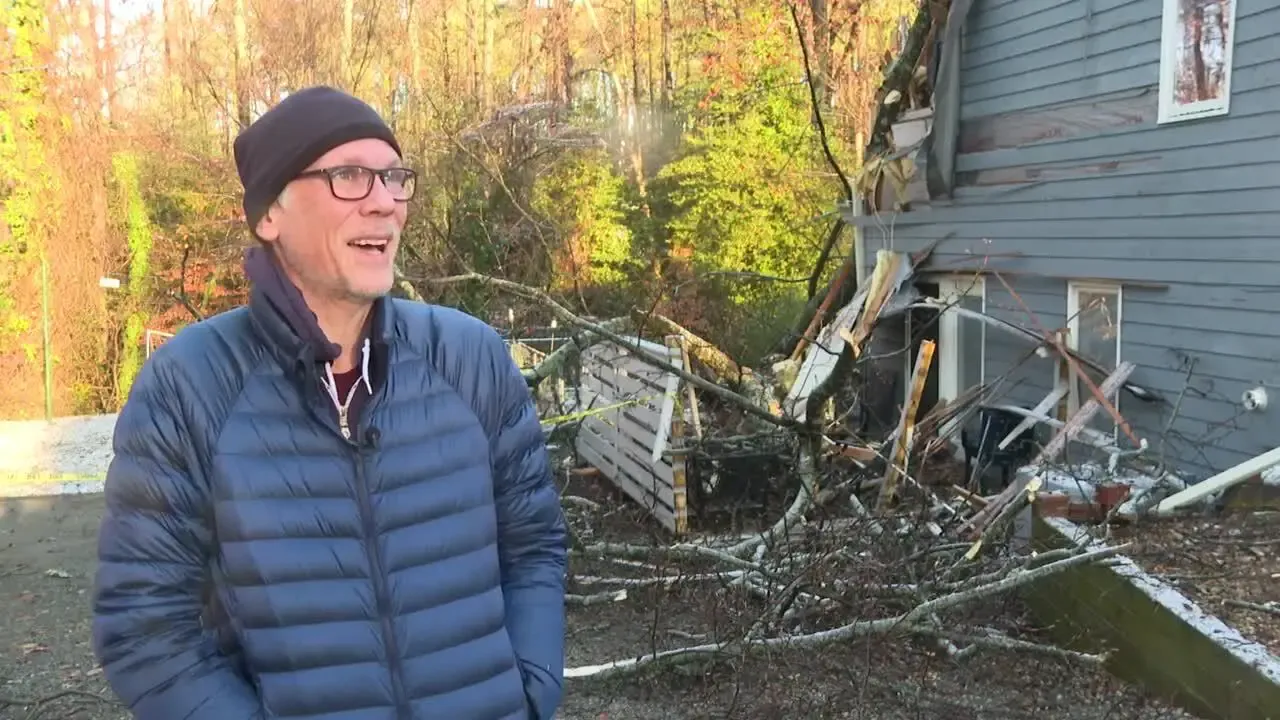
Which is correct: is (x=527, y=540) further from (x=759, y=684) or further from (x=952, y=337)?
(x=952, y=337)

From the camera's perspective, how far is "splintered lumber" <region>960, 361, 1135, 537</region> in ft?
17.8

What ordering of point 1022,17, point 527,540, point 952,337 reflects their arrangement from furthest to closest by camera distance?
point 952,337, point 1022,17, point 527,540

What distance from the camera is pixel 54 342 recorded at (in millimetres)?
14250

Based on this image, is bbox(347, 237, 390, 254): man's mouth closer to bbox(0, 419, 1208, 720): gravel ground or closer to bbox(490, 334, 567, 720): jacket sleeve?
bbox(490, 334, 567, 720): jacket sleeve

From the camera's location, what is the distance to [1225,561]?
459cm

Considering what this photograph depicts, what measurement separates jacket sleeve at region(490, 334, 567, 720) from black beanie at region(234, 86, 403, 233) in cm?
47

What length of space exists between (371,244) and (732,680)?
328 cm

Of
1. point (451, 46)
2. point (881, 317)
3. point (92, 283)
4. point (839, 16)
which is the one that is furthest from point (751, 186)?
point (92, 283)

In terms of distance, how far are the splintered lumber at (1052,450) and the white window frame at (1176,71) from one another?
1.95 metres

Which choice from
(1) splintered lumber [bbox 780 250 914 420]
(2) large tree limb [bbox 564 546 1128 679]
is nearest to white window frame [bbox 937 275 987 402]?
(1) splintered lumber [bbox 780 250 914 420]

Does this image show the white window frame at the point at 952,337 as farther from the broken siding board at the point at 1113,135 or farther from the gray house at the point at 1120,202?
the broken siding board at the point at 1113,135

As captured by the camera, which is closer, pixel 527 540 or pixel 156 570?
pixel 156 570

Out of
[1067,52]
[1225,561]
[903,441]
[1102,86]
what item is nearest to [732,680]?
[1225,561]

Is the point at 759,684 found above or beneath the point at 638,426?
beneath
